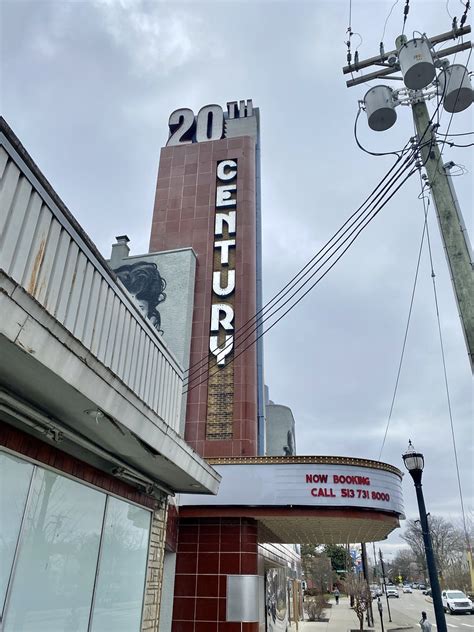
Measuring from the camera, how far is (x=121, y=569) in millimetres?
6422

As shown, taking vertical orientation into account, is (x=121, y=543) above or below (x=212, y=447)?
below

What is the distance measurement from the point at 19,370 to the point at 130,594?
4.67 metres

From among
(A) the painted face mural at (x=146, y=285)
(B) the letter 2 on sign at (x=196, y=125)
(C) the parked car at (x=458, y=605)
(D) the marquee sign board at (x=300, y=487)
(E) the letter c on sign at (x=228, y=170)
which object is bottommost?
(C) the parked car at (x=458, y=605)

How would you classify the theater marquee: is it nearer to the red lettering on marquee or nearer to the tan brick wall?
the red lettering on marquee

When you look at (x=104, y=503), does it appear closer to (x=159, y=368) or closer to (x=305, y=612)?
(x=159, y=368)

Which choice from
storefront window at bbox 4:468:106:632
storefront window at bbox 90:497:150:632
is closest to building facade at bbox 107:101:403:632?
storefront window at bbox 90:497:150:632

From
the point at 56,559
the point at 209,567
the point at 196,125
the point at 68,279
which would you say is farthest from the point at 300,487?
the point at 196,125

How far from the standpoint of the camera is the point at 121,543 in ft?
21.3

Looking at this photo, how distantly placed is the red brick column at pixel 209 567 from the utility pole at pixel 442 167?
30.6 ft

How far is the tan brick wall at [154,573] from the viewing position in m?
7.23

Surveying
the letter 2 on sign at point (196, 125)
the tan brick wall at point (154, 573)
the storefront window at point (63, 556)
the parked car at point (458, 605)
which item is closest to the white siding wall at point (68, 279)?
the storefront window at point (63, 556)

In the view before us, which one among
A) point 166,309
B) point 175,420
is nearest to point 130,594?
point 175,420

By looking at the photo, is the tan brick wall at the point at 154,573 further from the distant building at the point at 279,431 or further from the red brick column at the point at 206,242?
the distant building at the point at 279,431

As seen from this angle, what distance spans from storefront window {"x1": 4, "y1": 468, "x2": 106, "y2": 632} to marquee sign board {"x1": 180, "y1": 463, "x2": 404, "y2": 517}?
7545 millimetres
